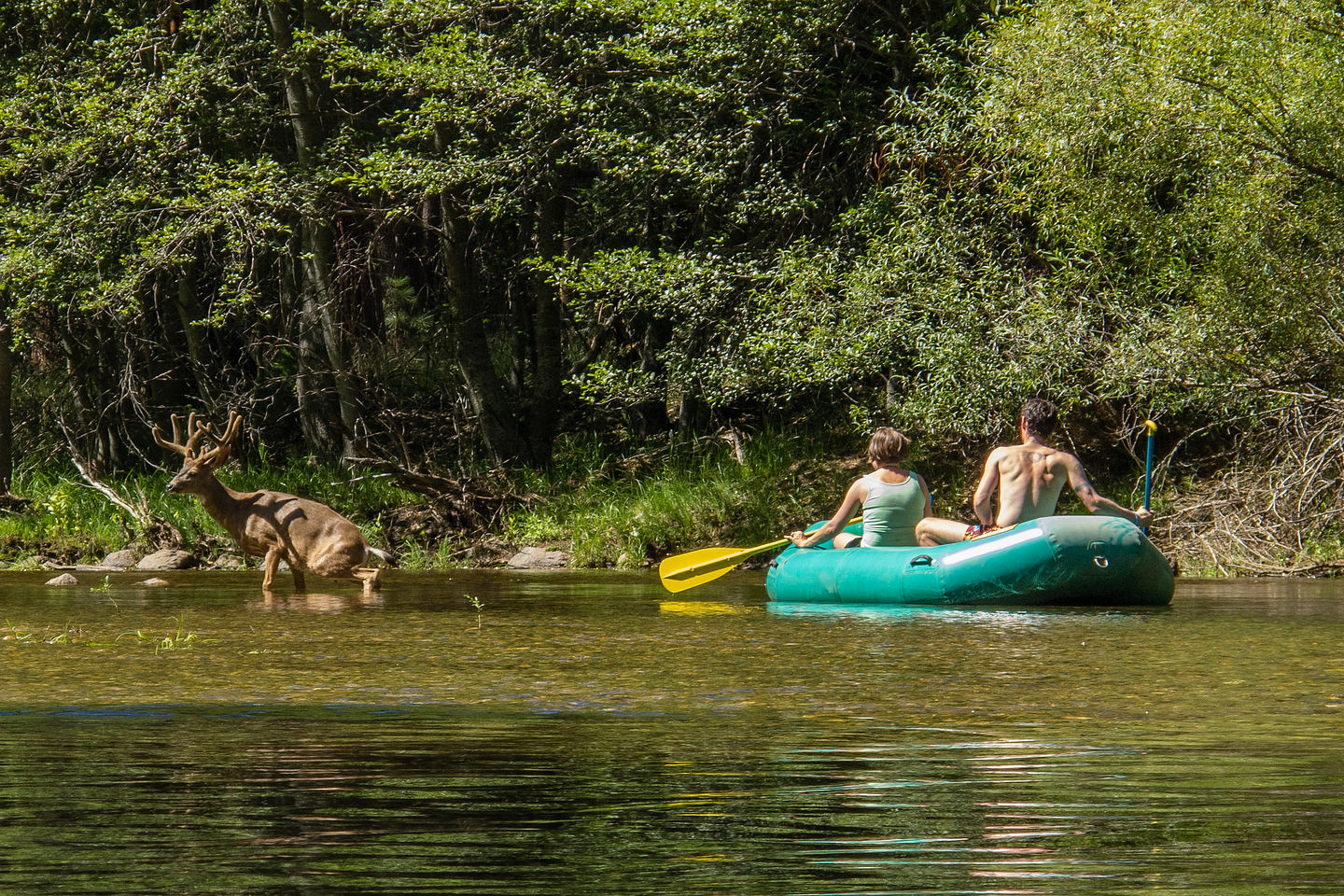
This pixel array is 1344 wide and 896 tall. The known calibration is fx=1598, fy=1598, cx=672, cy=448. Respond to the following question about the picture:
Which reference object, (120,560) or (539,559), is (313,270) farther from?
(539,559)

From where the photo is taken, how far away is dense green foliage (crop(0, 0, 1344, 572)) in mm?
13125

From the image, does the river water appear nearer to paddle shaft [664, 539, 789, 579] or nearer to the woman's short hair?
the woman's short hair

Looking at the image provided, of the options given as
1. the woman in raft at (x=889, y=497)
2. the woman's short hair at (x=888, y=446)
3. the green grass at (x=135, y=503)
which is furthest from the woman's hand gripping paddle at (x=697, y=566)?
the green grass at (x=135, y=503)

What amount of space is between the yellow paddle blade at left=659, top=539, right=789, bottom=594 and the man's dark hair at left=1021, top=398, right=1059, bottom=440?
7.40 feet

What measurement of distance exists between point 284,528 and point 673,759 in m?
7.99

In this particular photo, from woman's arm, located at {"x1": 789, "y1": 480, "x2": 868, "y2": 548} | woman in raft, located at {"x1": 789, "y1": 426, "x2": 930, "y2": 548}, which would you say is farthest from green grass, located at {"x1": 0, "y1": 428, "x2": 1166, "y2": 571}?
woman in raft, located at {"x1": 789, "y1": 426, "x2": 930, "y2": 548}

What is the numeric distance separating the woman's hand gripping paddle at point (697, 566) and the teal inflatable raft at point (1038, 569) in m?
1.72

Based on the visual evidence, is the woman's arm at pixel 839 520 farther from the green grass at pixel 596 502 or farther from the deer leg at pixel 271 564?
the green grass at pixel 596 502

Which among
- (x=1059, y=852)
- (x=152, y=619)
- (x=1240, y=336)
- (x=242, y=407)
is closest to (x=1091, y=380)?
(x=1240, y=336)

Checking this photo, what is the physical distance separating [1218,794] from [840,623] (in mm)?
5106

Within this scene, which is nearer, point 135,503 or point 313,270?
point 135,503

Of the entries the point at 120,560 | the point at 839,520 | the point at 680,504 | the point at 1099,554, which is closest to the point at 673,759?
the point at 1099,554

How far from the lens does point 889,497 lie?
10461mm

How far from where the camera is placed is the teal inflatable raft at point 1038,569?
9344mm
